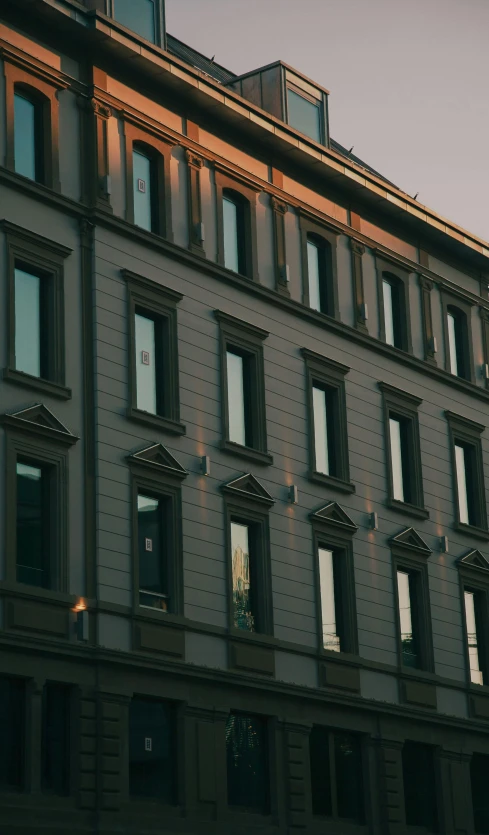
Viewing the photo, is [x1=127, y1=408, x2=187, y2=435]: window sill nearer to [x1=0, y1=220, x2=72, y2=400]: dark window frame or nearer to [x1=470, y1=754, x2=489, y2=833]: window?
[x1=0, y1=220, x2=72, y2=400]: dark window frame

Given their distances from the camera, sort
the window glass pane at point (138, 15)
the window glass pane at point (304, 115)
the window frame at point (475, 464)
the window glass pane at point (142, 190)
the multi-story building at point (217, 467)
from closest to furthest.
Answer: the multi-story building at point (217, 467), the window glass pane at point (142, 190), the window glass pane at point (138, 15), the window glass pane at point (304, 115), the window frame at point (475, 464)

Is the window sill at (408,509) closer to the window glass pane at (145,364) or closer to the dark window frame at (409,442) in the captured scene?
the dark window frame at (409,442)

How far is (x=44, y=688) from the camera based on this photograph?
31.0m

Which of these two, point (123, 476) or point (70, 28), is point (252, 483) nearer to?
point (123, 476)

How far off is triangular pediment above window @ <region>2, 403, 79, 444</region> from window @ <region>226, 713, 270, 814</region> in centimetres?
744

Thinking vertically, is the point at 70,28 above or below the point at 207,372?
above

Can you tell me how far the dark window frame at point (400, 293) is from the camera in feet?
143

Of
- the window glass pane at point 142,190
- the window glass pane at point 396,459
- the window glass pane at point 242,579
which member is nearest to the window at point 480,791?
the window glass pane at point 396,459

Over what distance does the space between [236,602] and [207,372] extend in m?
5.18

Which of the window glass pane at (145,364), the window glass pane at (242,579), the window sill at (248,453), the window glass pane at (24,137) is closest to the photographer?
the window glass pane at (24,137)

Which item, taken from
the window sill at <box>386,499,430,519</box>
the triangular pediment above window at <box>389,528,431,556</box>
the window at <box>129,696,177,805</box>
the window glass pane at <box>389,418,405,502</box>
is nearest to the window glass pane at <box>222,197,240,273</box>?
the window glass pane at <box>389,418,405,502</box>

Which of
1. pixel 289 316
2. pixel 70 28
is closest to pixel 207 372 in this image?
pixel 289 316

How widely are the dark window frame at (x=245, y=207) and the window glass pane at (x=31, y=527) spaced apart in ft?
28.9

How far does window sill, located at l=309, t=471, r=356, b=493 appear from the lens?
39250mm
